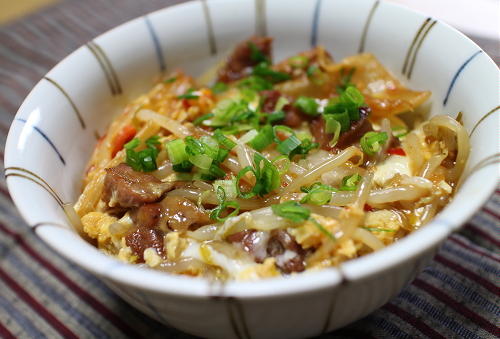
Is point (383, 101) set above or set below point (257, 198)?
above

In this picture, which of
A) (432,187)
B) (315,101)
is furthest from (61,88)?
(432,187)

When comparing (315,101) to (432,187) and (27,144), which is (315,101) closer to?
(432,187)

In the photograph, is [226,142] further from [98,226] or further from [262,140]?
[98,226]

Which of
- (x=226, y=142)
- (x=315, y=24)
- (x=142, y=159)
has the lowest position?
(x=142, y=159)

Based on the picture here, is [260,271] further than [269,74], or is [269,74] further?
[269,74]

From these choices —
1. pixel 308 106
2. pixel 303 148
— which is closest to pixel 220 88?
pixel 308 106

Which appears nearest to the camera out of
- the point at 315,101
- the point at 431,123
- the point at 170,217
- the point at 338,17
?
the point at 170,217

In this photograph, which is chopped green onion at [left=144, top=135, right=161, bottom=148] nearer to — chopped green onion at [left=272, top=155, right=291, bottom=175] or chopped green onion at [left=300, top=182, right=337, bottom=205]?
chopped green onion at [left=272, top=155, right=291, bottom=175]
